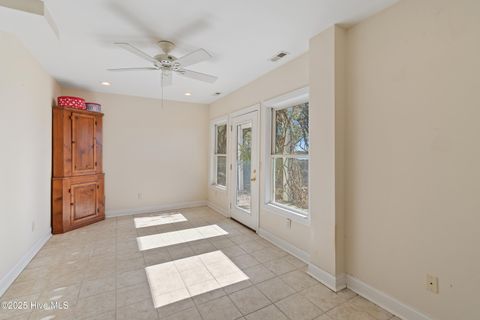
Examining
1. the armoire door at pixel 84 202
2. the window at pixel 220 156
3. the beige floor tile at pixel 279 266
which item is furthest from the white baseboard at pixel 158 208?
the beige floor tile at pixel 279 266

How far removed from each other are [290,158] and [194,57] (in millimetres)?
1821

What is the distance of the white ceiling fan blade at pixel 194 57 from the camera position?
220cm

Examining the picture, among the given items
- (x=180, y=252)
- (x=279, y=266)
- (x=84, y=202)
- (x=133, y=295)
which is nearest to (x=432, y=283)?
(x=279, y=266)

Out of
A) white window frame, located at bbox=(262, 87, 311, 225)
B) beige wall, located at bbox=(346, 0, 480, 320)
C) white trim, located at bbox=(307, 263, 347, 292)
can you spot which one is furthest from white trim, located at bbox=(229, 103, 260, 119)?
white trim, located at bbox=(307, 263, 347, 292)

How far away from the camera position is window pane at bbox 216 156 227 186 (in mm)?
4969

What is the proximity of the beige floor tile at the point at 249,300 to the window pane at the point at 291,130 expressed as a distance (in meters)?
1.75

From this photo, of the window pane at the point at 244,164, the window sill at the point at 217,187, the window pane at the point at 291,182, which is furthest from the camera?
the window sill at the point at 217,187

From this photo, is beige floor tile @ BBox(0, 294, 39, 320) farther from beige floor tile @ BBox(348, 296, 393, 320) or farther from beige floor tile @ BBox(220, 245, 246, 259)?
beige floor tile @ BBox(348, 296, 393, 320)

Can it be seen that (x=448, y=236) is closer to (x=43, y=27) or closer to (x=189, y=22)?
(x=189, y=22)

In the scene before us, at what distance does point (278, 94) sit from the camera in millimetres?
3162

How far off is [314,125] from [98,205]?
4.16 m

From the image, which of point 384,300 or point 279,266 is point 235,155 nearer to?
point 279,266

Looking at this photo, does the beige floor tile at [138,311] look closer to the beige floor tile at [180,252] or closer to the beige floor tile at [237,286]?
the beige floor tile at [237,286]

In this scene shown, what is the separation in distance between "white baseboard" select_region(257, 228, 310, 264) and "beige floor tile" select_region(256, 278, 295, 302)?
1.80 ft
